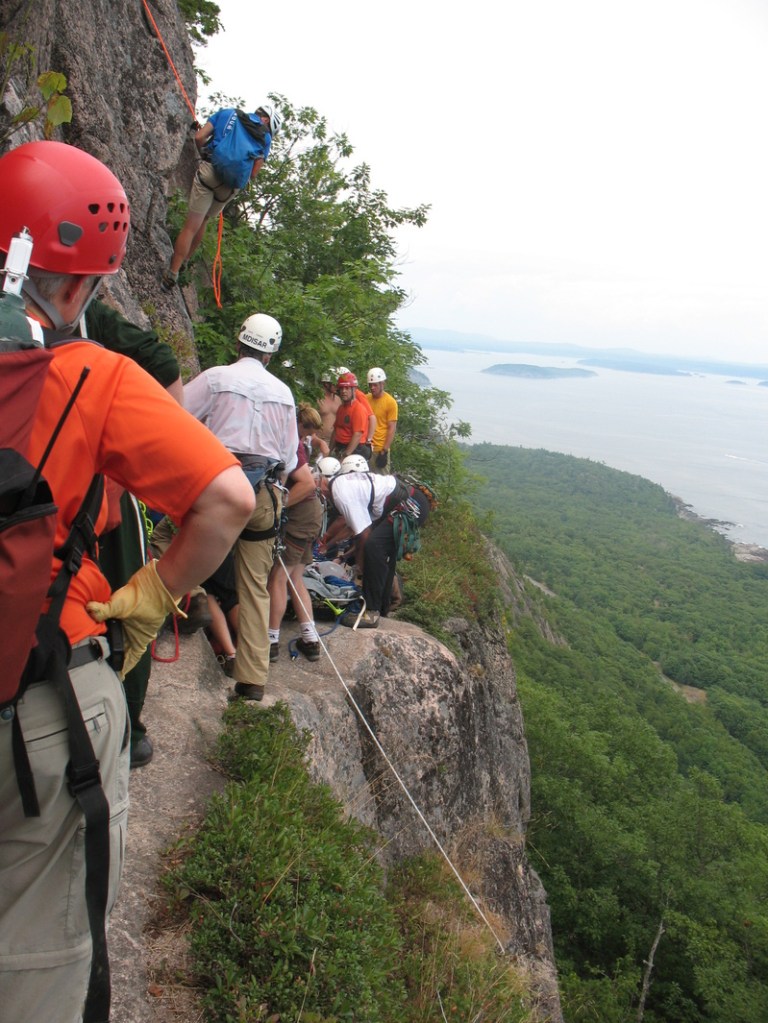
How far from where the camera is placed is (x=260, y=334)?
15.8ft

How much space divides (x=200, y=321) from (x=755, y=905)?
28457 mm

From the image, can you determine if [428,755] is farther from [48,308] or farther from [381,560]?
[48,308]

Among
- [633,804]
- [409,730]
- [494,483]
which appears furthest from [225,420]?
[494,483]

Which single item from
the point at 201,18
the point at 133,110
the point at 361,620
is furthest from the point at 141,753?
the point at 201,18

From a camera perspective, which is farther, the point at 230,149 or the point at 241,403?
the point at 230,149

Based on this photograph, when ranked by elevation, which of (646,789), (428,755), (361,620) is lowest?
(646,789)

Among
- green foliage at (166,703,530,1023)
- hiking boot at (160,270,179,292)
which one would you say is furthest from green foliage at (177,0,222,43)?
green foliage at (166,703,530,1023)

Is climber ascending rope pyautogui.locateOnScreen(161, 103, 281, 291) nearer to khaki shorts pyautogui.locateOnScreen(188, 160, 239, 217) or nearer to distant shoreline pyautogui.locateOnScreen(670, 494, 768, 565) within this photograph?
khaki shorts pyautogui.locateOnScreen(188, 160, 239, 217)

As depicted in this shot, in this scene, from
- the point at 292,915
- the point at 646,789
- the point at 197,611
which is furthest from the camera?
the point at 646,789

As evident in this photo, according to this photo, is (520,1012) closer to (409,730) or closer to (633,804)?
(409,730)

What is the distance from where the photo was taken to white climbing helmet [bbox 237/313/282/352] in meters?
4.82

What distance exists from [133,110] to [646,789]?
34.1 meters

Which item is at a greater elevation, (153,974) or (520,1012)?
(153,974)

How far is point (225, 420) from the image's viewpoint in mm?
4668
